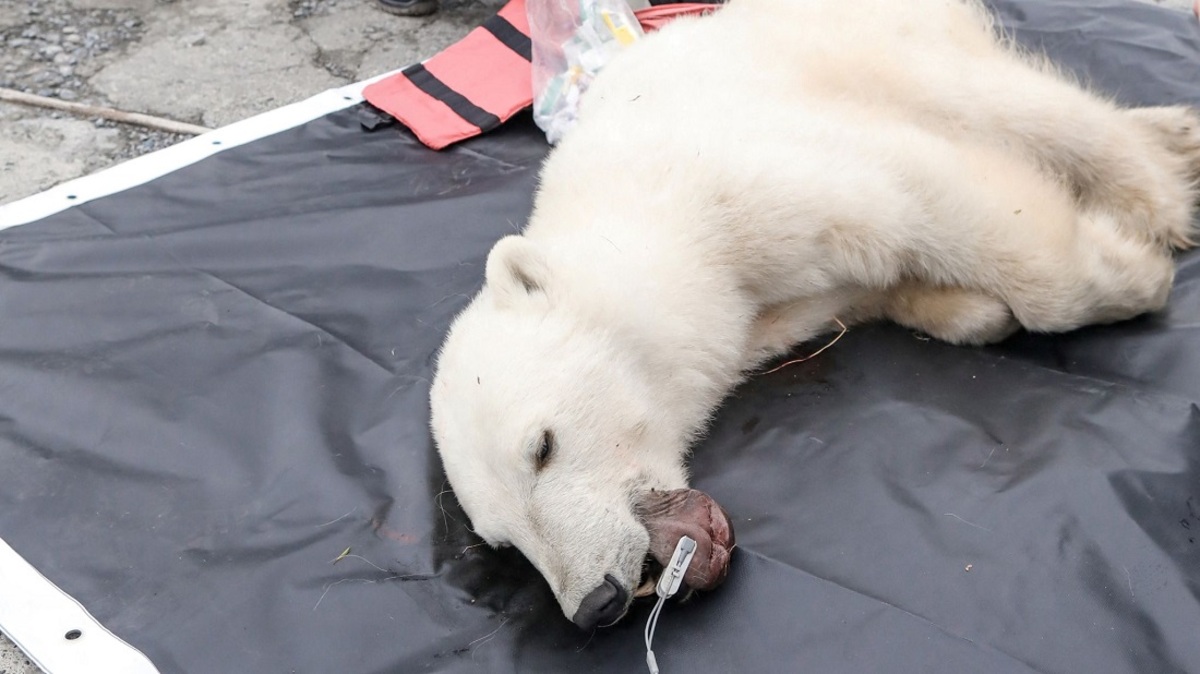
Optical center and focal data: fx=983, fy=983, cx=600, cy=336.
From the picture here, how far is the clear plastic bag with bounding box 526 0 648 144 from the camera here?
3.75 meters

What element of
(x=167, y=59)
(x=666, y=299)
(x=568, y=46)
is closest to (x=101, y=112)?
(x=167, y=59)

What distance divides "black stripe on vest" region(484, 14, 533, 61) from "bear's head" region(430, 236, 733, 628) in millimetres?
2221

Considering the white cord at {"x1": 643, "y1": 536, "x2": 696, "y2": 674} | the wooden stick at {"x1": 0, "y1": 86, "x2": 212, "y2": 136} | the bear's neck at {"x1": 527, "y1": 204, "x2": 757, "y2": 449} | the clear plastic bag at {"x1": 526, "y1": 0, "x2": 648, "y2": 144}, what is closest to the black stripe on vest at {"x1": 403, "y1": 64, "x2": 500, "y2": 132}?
the clear plastic bag at {"x1": 526, "y1": 0, "x2": 648, "y2": 144}

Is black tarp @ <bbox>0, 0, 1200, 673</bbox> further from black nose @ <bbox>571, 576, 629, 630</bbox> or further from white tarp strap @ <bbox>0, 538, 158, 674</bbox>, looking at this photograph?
black nose @ <bbox>571, 576, 629, 630</bbox>

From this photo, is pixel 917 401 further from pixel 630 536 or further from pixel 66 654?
pixel 66 654

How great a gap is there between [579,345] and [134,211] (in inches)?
80.7

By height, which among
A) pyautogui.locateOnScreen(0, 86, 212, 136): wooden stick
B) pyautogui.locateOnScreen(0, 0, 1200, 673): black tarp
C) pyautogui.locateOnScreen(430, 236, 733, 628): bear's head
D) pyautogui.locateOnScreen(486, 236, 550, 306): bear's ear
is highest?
pyautogui.locateOnScreen(486, 236, 550, 306): bear's ear

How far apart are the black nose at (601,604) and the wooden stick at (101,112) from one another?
334 centimetres

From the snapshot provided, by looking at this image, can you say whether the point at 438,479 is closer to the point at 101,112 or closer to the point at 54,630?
the point at 54,630

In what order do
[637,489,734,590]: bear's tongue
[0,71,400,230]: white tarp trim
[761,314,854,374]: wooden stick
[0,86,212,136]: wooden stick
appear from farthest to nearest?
[0,86,212,136]: wooden stick < [0,71,400,230]: white tarp trim < [761,314,854,374]: wooden stick < [637,489,734,590]: bear's tongue

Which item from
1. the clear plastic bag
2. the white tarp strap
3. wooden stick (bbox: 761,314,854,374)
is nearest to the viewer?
the white tarp strap

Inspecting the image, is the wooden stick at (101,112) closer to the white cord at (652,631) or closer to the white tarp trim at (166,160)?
the white tarp trim at (166,160)

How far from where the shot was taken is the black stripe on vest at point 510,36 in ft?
13.7

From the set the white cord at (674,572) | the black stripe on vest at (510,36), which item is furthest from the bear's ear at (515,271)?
the black stripe on vest at (510,36)
